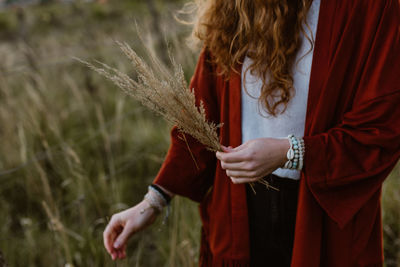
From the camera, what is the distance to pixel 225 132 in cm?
128

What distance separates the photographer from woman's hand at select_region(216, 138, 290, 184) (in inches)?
36.8

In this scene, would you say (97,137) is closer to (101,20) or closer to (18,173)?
(18,173)

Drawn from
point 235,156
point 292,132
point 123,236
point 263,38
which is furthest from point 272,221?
point 263,38

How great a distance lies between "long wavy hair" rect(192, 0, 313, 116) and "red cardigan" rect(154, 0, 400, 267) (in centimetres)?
8

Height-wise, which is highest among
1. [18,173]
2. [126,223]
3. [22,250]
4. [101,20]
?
[101,20]

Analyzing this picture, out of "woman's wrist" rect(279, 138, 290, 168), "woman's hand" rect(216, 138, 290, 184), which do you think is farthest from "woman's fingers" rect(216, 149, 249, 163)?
"woman's wrist" rect(279, 138, 290, 168)

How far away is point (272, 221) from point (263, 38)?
68cm

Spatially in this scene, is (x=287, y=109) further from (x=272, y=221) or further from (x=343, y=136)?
(x=272, y=221)

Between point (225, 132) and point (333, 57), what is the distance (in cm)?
47

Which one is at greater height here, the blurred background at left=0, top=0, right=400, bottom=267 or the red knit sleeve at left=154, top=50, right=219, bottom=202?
the red knit sleeve at left=154, top=50, right=219, bottom=202

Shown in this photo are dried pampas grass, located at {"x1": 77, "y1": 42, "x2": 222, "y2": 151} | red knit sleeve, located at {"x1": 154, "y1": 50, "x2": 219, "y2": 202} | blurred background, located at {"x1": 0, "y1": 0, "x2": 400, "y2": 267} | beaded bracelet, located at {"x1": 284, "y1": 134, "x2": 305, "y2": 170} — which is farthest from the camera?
blurred background, located at {"x1": 0, "y1": 0, "x2": 400, "y2": 267}

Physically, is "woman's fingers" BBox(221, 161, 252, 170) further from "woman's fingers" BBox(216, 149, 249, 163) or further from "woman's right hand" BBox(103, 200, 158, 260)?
"woman's right hand" BBox(103, 200, 158, 260)

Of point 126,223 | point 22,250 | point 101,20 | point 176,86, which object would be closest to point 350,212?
point 176,86

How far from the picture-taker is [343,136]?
3.33 ft
